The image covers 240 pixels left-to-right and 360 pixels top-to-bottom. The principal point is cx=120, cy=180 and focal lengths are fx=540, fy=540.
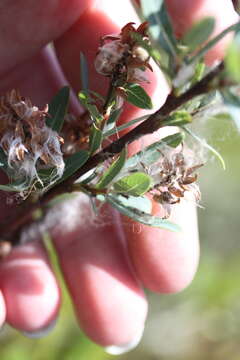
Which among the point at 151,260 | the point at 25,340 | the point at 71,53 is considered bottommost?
the point at 25,340

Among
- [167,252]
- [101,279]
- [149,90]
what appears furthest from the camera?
[101,279]

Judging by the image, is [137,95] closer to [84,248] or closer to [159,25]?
[159,25]

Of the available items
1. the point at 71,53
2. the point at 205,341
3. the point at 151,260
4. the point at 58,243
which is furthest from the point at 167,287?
the point at 205,341

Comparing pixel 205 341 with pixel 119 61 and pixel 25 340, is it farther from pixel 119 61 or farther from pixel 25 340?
pixel 119 61

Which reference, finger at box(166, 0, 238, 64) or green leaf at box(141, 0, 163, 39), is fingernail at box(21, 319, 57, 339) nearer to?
finger at box(166, 0, 238, 64)

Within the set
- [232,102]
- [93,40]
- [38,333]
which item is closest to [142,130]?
[232,102]

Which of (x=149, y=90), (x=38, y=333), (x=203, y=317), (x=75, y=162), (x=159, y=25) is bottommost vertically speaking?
(x=203, y=317)
